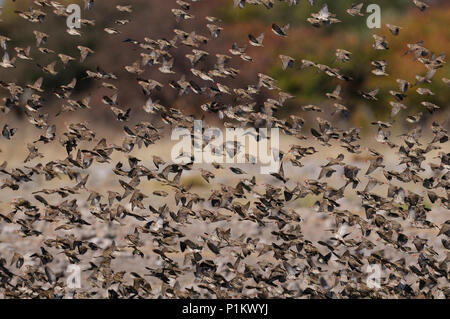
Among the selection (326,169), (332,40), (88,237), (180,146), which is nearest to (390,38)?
(332,40)

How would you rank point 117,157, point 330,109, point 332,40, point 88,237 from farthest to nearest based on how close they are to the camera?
point 332,40, point 330,109, point 117,157, point 88,237

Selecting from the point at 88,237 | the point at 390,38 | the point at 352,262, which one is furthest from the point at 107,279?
the point at 390,38

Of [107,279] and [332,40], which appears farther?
[332,40]

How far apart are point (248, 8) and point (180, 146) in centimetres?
1007

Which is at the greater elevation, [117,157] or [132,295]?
[132,295]

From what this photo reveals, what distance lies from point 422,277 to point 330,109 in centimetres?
1865

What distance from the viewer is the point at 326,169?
24609 millimetres

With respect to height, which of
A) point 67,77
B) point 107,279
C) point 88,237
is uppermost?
point 107,279

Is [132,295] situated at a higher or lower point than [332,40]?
higher

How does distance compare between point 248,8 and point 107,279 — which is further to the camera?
point 248,8

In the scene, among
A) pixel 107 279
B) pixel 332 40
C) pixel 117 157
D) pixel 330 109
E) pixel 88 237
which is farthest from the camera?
pixel 332 40
